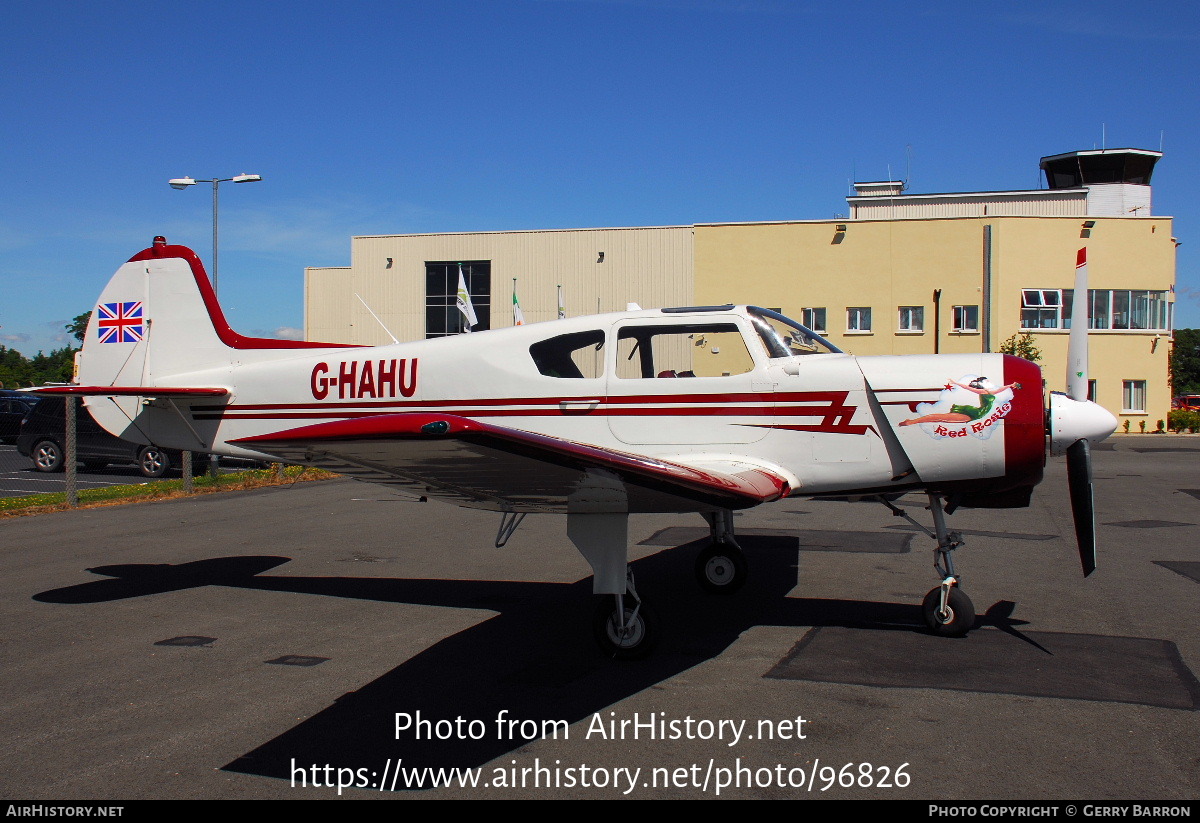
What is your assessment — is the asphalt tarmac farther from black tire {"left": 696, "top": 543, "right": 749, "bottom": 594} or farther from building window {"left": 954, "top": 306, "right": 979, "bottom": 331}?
building window {"left": 954, "top": 306, "right": 979, "bottom": 331}

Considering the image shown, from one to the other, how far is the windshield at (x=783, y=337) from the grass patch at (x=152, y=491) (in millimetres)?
7619

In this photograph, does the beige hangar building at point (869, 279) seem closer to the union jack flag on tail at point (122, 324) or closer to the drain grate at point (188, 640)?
the union jack flag on tail at point (122, 324)

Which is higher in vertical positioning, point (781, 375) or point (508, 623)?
point (781, 375)

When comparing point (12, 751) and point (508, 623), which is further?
point (508, 623)

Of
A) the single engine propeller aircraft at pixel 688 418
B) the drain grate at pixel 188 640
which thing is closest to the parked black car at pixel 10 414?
the single engine propeller aircraft at pixel 688 418

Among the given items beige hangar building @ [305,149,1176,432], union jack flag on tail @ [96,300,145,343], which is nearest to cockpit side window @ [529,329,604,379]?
union jack flag on tail @ [96,300,145,343]

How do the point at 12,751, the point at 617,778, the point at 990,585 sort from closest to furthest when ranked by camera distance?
the point at 617,778 < the point at 12,751 < the point at 990,585

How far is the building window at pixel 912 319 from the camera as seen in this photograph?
38.3 meters

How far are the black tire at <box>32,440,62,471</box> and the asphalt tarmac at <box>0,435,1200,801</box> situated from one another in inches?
459

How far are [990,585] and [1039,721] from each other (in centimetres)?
365

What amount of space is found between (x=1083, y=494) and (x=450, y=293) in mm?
38043

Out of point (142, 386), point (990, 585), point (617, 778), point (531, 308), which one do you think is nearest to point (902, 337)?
point (531, 308)

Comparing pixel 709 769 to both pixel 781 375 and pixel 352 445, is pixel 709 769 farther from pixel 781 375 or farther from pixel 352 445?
pixel 781 375

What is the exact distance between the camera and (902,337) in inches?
1506
